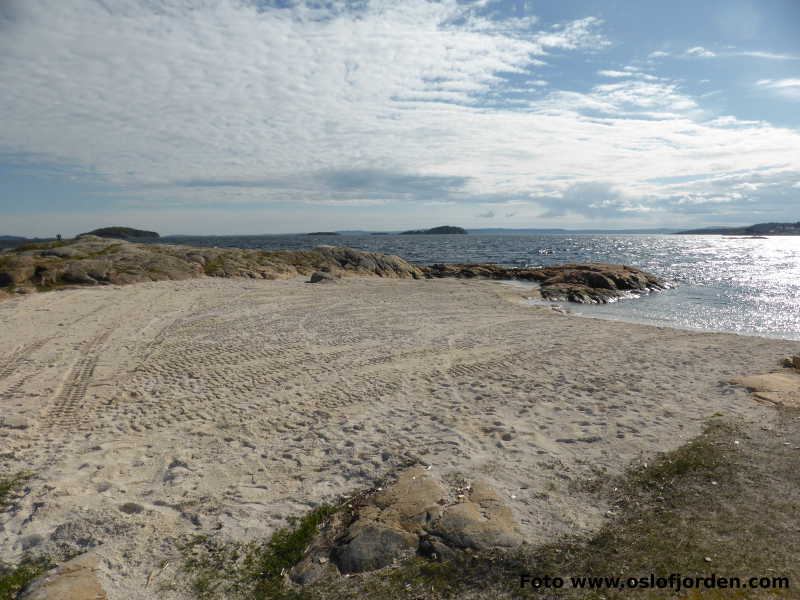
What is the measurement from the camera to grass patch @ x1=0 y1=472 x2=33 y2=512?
5.61 m

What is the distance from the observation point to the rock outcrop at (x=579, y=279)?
29.9m

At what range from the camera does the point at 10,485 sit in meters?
5.95

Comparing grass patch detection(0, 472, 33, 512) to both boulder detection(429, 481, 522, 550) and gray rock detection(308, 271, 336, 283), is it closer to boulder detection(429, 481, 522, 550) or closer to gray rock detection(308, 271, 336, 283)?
boulder detection(429, 481, 522, 550)

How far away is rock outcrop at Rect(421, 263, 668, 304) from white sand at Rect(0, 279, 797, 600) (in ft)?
42.8

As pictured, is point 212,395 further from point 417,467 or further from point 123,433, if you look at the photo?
point 417,467

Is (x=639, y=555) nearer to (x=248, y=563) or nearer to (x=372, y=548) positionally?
(x=372, y=548)

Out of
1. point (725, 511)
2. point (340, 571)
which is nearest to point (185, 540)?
point (340, 571)

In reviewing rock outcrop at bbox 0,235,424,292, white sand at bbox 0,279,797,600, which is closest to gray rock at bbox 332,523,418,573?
white sand at bbox 0,279,797,600

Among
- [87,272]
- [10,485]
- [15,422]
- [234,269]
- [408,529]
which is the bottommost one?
[408,529]

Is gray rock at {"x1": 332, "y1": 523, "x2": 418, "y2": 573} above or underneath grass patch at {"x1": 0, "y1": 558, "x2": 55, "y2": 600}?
underneath

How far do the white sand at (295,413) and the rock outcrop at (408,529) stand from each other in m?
0.42

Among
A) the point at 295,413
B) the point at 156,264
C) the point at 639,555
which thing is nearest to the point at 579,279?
the point at 156,264

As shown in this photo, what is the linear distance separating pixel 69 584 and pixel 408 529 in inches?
129

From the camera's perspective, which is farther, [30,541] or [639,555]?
[30,541]
